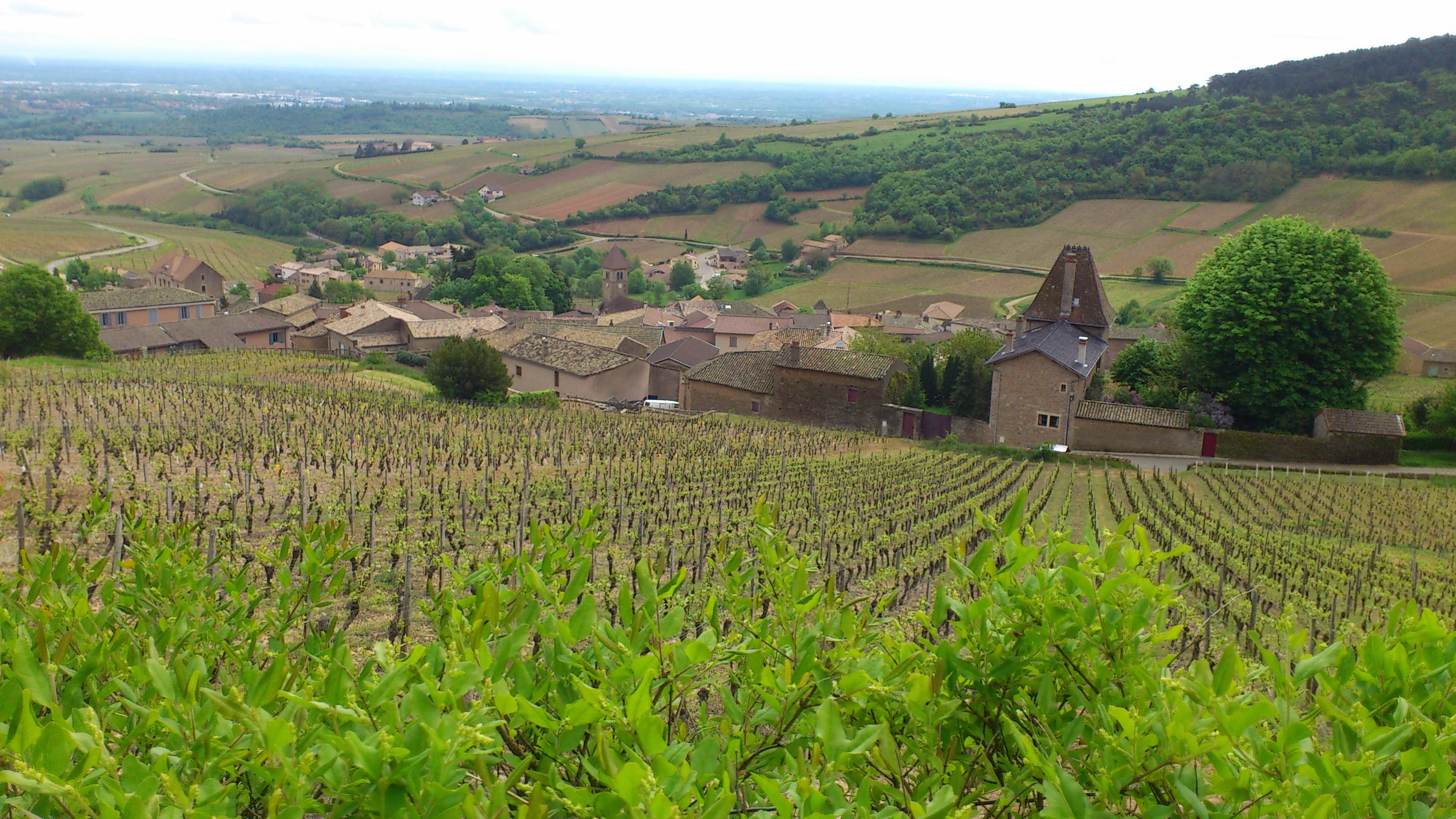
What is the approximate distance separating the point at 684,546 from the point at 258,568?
6.72m

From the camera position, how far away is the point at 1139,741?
2740 mm

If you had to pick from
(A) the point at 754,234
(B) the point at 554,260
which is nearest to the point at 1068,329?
(B) the point at 554,260

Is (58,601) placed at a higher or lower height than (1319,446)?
higher

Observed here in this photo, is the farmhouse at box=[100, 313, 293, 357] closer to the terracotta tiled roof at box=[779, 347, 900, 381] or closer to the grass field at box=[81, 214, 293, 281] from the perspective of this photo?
the grass field at box=[81, 214, 293, 281]

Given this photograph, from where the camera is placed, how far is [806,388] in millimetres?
42594

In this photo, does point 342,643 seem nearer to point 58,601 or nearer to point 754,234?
point 58,601

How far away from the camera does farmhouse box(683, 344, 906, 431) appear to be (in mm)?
41531

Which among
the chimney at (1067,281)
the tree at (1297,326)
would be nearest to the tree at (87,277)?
the chimney at (1067,281)

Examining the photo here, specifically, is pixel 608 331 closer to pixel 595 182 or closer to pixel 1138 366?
pixel 1138 366

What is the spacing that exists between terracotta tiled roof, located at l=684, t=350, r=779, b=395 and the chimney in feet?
40.3

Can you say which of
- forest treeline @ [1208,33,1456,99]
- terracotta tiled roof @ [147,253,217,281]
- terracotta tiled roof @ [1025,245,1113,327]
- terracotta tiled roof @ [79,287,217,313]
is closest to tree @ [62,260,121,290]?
terracotta tiled roof @ [147,253,217,281]

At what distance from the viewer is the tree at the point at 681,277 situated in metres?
97.3

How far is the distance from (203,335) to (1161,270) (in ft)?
241

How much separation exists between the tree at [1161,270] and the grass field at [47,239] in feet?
330
